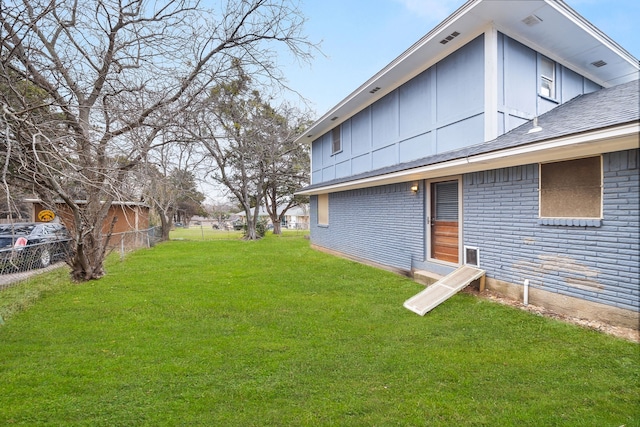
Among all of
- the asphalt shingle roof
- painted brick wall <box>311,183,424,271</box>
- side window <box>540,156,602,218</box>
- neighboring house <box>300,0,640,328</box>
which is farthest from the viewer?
painted brick wall <box>311,183,424,271</box>

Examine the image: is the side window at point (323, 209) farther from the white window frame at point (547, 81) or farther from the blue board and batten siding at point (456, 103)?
the white window frame at point (547, 81)

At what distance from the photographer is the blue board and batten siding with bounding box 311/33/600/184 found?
566 centimetres

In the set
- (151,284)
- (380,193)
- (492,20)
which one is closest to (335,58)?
(492,20)

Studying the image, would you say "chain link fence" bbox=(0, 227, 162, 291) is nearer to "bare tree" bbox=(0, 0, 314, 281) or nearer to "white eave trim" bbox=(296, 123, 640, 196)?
"bare tree" bbox=(0, 0, 314, 281)

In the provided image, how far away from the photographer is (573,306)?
4.20 meters

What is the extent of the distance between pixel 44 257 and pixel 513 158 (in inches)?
389

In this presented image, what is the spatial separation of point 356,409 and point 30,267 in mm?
7999

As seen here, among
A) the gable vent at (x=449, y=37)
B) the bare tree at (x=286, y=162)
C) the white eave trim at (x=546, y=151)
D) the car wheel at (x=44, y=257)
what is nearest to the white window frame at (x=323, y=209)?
the bare tree at (x=286, y=162)

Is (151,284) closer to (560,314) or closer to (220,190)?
(560,314)

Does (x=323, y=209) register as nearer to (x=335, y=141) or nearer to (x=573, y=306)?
(x=335, y=141)

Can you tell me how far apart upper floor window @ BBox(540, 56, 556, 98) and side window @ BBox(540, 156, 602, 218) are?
8.90 ft

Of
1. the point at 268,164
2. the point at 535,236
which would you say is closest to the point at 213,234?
the point at 268,164

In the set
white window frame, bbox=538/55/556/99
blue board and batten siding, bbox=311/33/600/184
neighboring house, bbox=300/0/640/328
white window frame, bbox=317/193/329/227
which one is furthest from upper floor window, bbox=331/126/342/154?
white window frame, bbox=538/55/556/99

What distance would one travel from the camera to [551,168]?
447 centimetres
